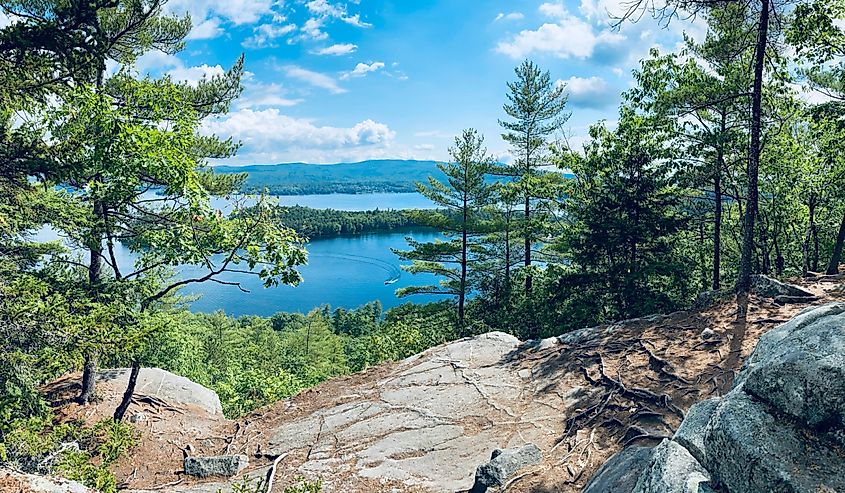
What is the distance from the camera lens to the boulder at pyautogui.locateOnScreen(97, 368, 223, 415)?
9961 mm

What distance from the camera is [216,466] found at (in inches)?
253

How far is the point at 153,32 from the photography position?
959 cm

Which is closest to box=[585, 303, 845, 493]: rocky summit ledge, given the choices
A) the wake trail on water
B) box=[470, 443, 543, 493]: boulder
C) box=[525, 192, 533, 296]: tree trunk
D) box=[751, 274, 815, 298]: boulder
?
box=[470, 443, 543, 493]: boulder

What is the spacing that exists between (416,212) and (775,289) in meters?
13.6

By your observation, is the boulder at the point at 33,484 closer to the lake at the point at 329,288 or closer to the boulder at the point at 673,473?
the boulder at the point at 673,473

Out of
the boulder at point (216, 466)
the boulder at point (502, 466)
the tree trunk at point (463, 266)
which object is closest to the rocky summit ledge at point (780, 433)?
the boulder at point (502, 466)

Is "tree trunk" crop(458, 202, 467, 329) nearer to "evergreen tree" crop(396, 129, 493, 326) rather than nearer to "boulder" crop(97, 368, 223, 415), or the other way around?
"evergreen tree" crop(396, 129, 493, 326)

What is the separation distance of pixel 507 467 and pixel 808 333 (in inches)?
118

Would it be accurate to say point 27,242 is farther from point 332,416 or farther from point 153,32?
point 332,416

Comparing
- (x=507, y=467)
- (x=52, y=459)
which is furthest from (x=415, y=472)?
(x=52, y=459)

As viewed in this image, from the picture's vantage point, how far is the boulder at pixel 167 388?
996 centimetres

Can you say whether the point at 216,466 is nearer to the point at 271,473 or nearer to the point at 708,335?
the point at 271,473

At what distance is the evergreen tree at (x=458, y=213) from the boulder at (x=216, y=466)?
478 inches

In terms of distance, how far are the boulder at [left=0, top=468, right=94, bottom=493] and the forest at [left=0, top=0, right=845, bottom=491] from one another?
507 millimetres
